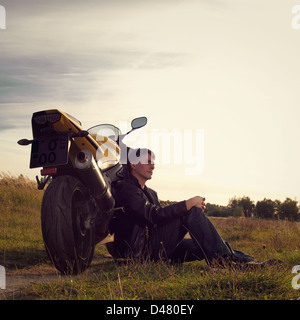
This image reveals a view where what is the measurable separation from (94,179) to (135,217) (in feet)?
2.49

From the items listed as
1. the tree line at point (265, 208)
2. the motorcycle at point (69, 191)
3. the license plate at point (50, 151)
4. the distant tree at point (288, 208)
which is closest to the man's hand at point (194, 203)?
the motorcycle at point (69, 191)

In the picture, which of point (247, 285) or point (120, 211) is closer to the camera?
point (247, 285)

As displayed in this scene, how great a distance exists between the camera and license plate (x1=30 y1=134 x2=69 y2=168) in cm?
406

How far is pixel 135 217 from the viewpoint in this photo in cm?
483

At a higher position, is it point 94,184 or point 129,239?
point 94,184

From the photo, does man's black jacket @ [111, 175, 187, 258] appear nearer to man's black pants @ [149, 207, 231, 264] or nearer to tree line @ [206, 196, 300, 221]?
man's black pants @ [149, 207, 231, 264]

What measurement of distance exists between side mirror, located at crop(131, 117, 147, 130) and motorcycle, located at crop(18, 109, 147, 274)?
112 centimetres

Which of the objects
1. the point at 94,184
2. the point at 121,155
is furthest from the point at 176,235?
the point at 121,155

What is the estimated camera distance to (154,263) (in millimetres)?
4762

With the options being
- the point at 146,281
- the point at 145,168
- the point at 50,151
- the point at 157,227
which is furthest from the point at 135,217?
the point at 50,151

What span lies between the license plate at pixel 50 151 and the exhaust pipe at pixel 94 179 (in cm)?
35

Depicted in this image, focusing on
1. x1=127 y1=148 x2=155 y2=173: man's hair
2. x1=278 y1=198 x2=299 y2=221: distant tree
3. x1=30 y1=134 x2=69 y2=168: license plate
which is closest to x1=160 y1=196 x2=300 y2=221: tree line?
x1=278 y1=198 x2=299 y2=221: distant tree
